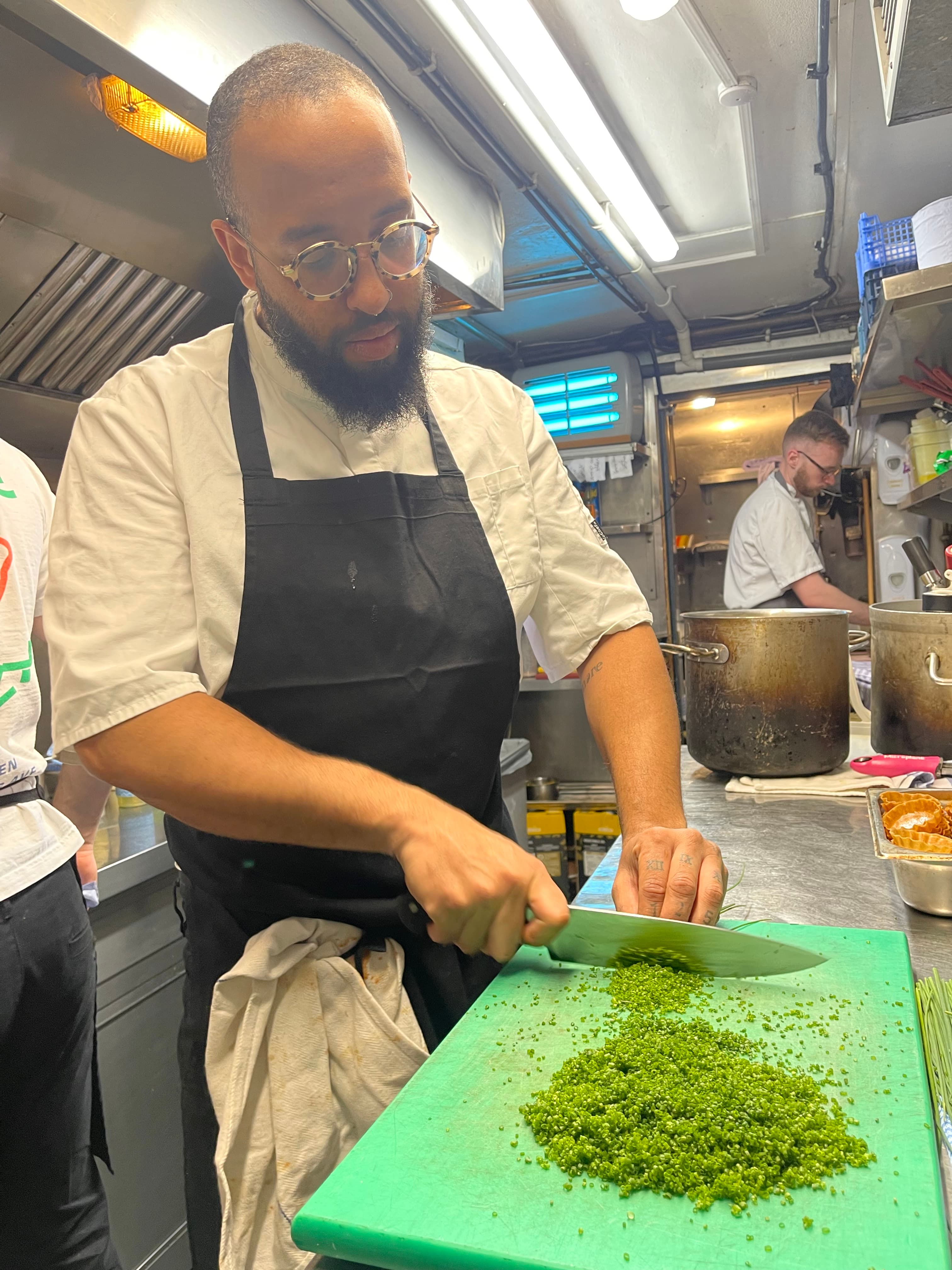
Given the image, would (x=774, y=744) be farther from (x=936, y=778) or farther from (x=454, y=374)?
(x=454, y=374)

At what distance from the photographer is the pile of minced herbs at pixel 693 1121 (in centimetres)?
66

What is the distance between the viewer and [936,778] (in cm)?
151

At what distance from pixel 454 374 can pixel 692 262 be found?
Answer: 11.8 ft

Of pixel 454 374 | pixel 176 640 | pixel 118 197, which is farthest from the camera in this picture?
pixel 118 197

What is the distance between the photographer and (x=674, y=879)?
3.29 ft

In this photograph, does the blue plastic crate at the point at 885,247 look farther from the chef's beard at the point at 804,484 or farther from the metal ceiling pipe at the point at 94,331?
the metal ceiling pipe at the point at 94,331

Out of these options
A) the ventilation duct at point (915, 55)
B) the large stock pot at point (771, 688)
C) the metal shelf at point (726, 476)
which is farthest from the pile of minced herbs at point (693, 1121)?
the metal shelf at point (726, 476)

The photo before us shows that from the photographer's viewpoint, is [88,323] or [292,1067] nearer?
[292,1067]

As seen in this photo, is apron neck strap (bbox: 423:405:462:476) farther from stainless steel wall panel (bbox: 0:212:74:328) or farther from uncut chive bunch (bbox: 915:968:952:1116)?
stainless steel wall panel (bbox: 0:212:74:328)

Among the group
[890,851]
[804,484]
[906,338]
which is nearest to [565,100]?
[906,338]

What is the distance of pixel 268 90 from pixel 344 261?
243 millimetres

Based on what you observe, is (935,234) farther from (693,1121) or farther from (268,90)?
(693,1121)

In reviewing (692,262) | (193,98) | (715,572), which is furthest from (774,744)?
(715,572)

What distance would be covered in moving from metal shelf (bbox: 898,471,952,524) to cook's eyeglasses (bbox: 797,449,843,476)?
0.58 metres
